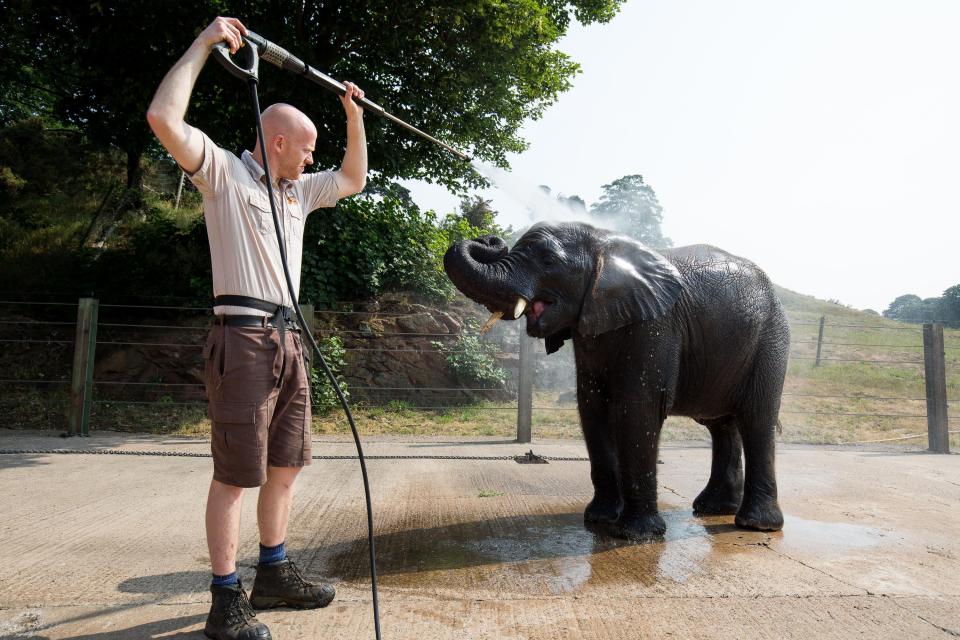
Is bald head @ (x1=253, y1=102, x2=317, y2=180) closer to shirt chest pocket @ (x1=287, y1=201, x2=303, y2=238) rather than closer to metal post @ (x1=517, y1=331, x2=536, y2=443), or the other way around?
shirt chest pocket @ (x1=287, y1=201, x2=303, y2=238)

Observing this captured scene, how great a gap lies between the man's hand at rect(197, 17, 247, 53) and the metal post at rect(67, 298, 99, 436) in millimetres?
6124

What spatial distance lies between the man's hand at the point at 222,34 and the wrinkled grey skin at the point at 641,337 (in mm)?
1472

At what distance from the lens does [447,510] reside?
159 inches

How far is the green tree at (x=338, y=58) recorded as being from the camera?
30.8 feet

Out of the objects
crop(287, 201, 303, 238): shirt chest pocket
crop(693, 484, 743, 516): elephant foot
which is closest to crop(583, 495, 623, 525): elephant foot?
crop(693, 484, 743, 516): elephant foot

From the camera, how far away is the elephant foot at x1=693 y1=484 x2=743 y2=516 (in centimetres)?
408

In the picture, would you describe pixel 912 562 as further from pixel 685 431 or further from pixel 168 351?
pixel 168 351

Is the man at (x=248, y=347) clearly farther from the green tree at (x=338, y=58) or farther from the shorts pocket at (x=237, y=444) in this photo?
the green tree at (x=338, y=58)

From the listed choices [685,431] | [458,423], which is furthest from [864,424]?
[458,423]

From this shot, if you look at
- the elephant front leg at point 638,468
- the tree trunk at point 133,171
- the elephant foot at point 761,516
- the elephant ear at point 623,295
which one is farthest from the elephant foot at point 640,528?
the tree trunk at point 133,171

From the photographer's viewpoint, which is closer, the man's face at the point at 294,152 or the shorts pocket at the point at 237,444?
the shorts pocket at the point at 237,444

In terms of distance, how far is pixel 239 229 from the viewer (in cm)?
227

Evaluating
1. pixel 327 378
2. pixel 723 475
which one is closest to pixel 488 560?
pixel 723 475

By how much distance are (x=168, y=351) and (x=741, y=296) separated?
889 cm
